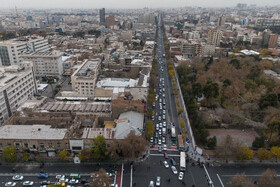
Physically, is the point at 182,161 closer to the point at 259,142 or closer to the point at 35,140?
the point at 259,142

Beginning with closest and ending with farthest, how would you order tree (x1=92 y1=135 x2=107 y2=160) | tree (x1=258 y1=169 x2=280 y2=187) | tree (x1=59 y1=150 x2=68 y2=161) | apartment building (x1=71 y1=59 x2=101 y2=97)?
tree (x1=258 y1=169 x2=280 y2=187)
tree (x1=92 y1=135 x2=107 y2=160)
tree (x1=59 y1=150 x2=68 y2=161)
apartment building (x1=71 y1=59 x2=101 y2=97)

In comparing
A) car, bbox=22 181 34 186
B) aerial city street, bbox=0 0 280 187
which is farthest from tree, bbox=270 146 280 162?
car, bbox=22 181 34 186

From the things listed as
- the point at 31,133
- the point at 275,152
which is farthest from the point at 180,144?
the point at 31,133

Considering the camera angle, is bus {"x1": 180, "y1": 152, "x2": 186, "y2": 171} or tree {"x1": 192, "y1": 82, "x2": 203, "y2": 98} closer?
bus {"x1": 180, "y1": 152, "x2": 186, "y2": 171}

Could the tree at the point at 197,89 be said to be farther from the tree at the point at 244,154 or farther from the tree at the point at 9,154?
the tree at the point at 9,154

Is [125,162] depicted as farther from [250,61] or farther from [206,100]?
[250,61]

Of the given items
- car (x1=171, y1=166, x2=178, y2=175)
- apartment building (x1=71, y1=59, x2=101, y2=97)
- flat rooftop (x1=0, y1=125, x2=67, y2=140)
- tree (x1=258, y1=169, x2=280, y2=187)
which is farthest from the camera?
apartment building (x1=71, y1=59, x2=101, y2=97)

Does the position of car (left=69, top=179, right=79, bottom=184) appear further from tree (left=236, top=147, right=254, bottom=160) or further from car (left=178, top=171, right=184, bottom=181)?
tree (left=236, top=147, right=254, bottom=160)
